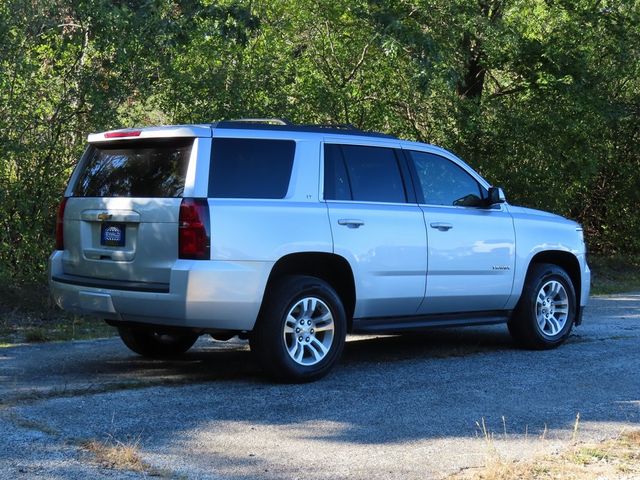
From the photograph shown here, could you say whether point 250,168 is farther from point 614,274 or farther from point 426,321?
point 614,274

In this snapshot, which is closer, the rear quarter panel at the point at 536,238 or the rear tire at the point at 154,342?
the rear tire at the point at 154,342

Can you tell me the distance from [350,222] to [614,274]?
12927 mm

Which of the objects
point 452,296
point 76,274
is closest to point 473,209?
point 452,296

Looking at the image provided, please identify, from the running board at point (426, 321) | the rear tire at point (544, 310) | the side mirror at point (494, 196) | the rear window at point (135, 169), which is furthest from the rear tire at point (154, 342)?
the rear tire at point (544, 310)

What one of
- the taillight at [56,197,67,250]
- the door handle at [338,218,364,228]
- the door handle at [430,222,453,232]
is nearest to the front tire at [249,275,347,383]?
the door handle at [338,218,364,228]

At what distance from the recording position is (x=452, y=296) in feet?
30.0

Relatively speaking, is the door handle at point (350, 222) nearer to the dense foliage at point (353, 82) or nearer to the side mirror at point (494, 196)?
the side mirror at point (494, 196)

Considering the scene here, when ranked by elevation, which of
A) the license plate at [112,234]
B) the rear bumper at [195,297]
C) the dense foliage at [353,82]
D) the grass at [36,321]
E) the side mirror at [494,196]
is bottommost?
the grass at [36,321]

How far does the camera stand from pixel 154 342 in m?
9.23

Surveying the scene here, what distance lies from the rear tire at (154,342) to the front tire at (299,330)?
152 centimetres

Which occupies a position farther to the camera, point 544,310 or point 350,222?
point 544,310

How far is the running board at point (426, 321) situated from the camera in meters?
8.59

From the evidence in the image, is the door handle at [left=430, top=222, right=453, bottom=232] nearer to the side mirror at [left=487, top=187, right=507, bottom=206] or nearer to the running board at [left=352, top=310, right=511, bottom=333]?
the side mirror at [left=487, top=187, right=507, bottom=206]

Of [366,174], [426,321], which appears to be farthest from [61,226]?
[426,321]
